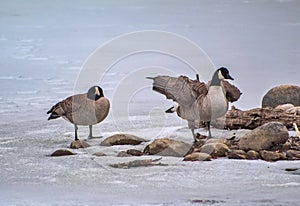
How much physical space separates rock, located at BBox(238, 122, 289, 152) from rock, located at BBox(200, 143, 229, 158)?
0.35 ft

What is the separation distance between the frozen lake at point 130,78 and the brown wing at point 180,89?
1.00 ft

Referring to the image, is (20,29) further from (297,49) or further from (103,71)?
(297,49)

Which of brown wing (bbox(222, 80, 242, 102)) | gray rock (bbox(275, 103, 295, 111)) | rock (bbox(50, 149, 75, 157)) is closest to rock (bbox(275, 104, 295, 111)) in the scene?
gray rock (bbox(275, 103, 295, 111))

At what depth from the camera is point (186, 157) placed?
382 cm

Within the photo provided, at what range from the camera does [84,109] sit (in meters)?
4.43

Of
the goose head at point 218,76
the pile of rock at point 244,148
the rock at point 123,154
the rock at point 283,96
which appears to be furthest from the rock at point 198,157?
the rock at point 283,96

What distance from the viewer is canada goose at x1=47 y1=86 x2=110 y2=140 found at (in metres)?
4.42

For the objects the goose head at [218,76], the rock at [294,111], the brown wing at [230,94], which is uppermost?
the goose head at [218,76]

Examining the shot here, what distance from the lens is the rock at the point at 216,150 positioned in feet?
12.8

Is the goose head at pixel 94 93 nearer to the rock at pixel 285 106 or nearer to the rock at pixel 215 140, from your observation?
the rock at pixel 215 140

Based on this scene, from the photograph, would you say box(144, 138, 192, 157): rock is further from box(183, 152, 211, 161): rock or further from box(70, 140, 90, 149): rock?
box(70, 140, 90, 149): rock

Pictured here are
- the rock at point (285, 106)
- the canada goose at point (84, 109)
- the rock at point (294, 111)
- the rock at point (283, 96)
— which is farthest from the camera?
the rock at point (283, 96)

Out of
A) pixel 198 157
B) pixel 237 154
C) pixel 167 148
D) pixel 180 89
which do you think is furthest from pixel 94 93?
pixel 237 154

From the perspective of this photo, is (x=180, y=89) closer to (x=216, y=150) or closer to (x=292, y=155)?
(x=216, y=150)
